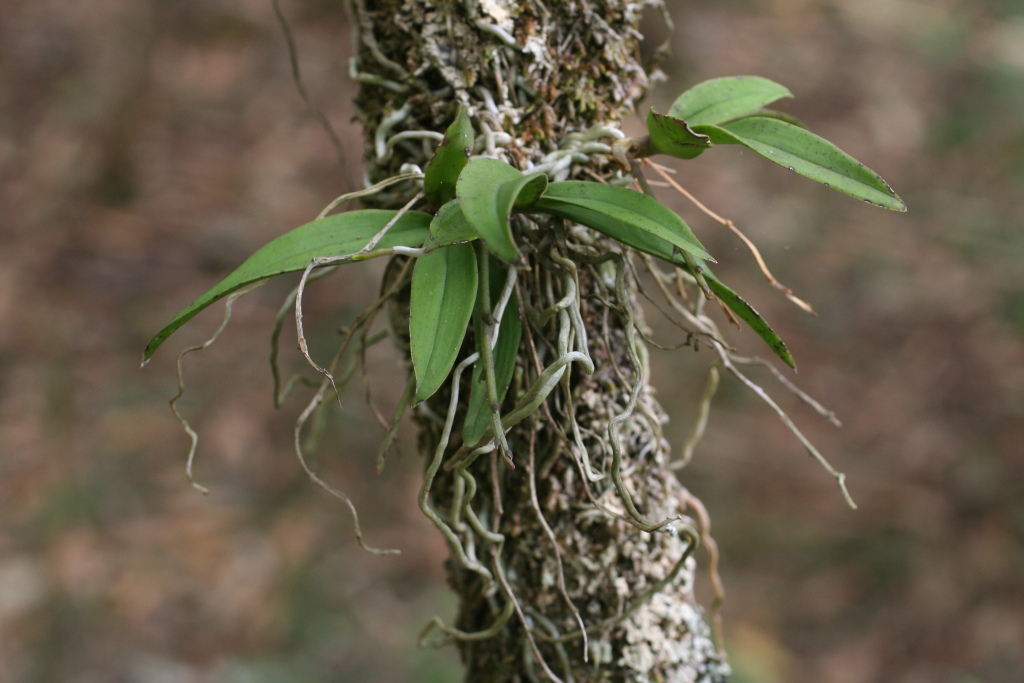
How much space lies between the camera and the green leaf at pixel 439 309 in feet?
1.69

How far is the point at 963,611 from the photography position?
7.11 feet

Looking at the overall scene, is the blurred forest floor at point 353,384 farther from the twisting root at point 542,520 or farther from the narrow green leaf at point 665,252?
the narrow green leaf at point 665,252

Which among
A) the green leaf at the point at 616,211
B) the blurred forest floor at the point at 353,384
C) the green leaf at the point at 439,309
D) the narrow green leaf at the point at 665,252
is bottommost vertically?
the blurred forest floor at the point at 353,384

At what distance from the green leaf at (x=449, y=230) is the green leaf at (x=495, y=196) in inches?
1.3

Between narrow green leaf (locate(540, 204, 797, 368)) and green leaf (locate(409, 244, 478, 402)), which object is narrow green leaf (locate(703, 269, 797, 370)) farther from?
green leaf (locate(409, 244, 478, 402))

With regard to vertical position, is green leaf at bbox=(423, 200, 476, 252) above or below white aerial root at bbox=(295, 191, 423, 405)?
above

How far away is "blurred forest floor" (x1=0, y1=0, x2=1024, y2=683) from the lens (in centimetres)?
206

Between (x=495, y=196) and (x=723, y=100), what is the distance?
28cm

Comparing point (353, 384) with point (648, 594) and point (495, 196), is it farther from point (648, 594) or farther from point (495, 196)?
point (495, 196)

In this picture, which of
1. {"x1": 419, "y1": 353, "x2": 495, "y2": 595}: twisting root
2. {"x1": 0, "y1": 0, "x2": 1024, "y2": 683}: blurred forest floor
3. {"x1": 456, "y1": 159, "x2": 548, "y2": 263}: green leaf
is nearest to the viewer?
{"x1": 456, "y1": 159, "x2": 548, "y2": 263}: green leaf

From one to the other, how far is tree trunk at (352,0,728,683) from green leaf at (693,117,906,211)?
11 cm

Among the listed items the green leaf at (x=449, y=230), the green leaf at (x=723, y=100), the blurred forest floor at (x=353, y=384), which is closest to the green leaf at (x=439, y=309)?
the green leaf at (x=449, y=230)

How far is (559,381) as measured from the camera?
0.61 meters

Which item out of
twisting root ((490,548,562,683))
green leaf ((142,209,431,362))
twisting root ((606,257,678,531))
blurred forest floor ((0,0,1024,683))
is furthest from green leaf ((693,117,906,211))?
blurred forest floor ((0,0,1024,683))
